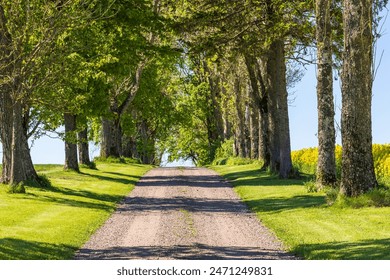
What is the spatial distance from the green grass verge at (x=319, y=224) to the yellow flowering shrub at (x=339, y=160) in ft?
13.7

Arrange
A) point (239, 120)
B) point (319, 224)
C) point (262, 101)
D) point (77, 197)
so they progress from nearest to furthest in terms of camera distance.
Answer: point (319, 224) < point (77, 197) < point (262, 101) < point (239, 120)

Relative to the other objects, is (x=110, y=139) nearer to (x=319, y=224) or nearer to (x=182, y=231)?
(x=182, y=231)

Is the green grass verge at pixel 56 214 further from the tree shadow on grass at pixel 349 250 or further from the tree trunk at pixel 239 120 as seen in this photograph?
the tree trunk at pixel 239 120

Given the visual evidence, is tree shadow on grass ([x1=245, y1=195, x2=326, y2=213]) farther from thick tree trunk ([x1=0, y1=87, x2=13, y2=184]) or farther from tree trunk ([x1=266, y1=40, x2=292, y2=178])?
thick tree trunk ([x1=0, y1=87, x2=13, y2=184])

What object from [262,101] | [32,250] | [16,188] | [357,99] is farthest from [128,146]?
[32,250]

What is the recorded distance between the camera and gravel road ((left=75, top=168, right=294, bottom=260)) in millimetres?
16516

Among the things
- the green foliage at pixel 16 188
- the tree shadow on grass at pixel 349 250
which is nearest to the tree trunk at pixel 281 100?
the green foliage at pixel 16 188

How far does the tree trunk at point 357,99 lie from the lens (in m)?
23.2

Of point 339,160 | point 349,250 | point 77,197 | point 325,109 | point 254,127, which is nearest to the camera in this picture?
point 349,250

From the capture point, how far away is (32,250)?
680 inches

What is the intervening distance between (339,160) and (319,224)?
16.4m

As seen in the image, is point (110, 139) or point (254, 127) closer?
point (254, 127)

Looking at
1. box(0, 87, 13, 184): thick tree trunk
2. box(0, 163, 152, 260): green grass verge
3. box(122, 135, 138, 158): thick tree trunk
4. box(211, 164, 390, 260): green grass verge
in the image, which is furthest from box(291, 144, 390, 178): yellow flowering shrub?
box(122, 135, 138, 158): thick tree trunk
